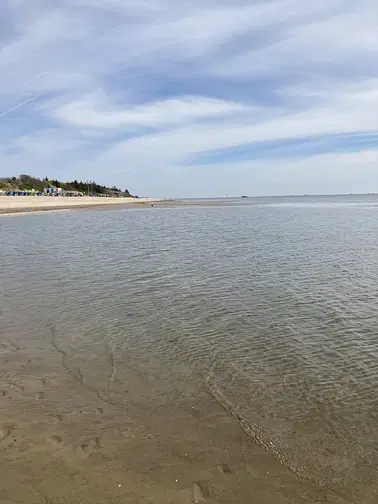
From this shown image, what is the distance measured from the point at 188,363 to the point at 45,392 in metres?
2.50

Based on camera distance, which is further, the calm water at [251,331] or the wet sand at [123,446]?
the calm water at [251,331]

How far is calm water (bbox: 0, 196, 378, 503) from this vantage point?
5.30m

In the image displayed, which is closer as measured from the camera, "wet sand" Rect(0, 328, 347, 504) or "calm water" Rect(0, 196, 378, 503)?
"wet sand" Rect(0, 328, 347, 504)

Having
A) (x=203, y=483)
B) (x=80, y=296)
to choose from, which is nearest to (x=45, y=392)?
(x=203, y=483)

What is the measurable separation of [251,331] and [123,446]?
188 inches

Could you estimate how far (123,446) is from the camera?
4914 millimetres

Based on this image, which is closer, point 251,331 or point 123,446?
point 123,446

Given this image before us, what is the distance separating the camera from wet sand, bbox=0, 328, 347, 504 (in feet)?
13.6

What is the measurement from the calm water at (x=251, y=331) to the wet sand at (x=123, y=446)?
0.26 m

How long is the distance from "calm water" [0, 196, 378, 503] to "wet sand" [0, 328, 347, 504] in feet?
0.84

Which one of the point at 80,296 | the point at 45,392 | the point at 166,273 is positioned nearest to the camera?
the point at 45,392

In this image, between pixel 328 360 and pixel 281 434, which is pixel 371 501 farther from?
pixel 328 360

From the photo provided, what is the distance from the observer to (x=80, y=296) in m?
12.3

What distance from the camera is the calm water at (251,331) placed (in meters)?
5.30
